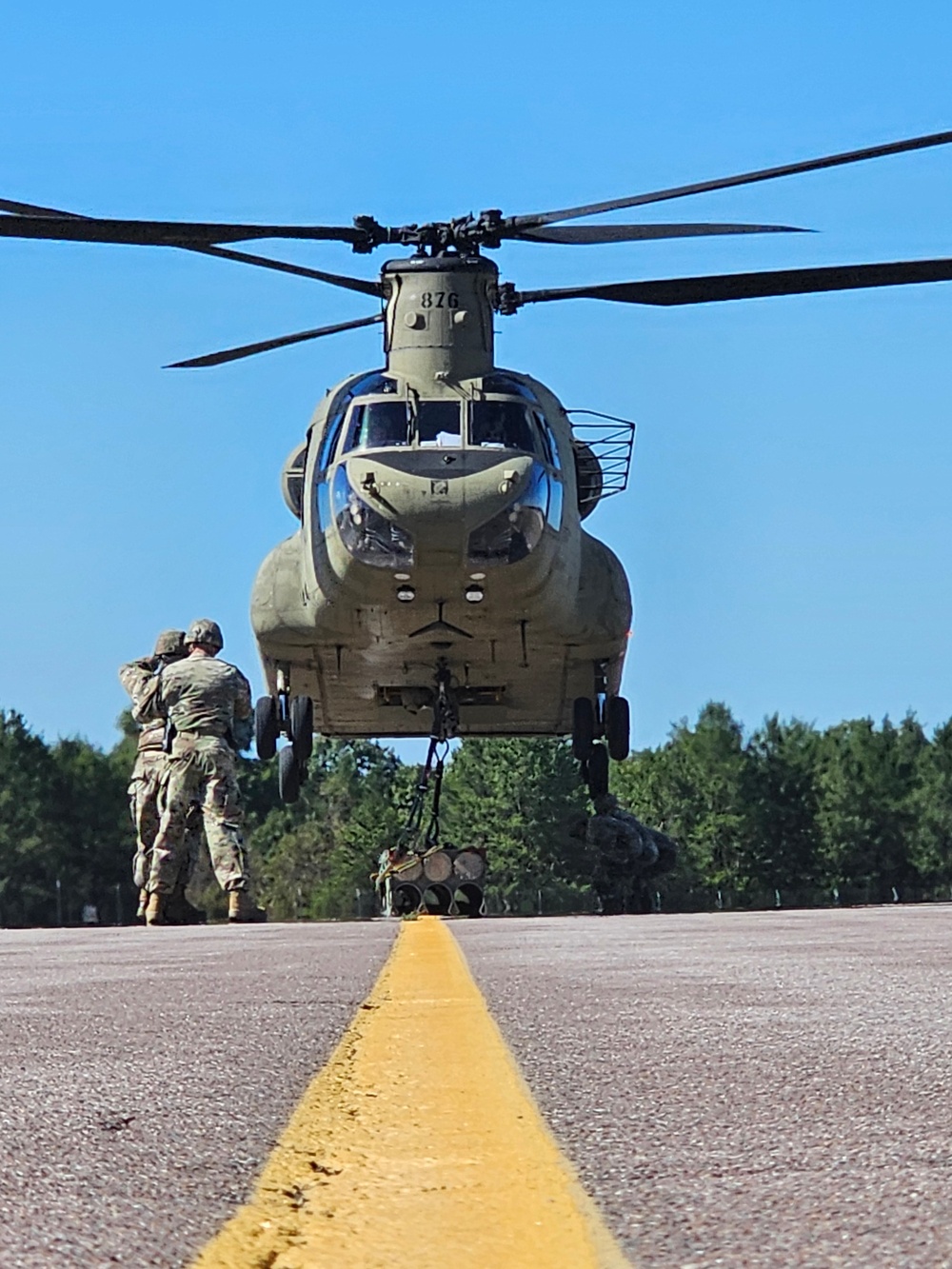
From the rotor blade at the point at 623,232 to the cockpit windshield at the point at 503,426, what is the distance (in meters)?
2.73

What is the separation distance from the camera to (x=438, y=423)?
60.0 ft

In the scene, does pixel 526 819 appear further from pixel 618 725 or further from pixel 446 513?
pixel 446 513

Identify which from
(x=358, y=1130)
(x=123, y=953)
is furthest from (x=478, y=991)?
(x=123, y=953)

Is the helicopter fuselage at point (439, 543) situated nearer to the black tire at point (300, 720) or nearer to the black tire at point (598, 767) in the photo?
the black tire at point (300, 720)

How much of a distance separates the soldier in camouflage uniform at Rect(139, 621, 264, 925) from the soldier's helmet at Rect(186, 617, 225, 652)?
0.26 metres

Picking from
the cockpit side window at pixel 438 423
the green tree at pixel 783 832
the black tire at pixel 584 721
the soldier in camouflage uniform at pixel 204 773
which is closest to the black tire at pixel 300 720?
the black tire at pixel 584 721


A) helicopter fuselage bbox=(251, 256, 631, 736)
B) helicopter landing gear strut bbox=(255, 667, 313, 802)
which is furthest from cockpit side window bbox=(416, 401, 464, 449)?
helicopter landing gear strut bbox=(255, 667, 313, 802)

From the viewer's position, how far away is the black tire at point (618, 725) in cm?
2164

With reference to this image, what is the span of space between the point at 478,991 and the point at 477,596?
12529 millimetres

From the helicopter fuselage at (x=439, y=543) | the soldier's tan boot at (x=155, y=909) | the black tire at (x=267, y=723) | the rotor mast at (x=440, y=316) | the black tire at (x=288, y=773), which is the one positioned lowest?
the soldier's tan boot at (x=155, y=909)

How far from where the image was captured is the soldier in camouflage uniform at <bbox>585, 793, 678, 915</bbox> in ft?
81.4

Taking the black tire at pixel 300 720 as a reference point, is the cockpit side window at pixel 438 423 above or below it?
above

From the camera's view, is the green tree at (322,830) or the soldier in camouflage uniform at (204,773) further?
the green tree at (322,830)

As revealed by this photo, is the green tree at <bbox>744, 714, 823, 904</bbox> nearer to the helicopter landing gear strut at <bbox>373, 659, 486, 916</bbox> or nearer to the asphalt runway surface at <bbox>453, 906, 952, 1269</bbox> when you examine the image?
the helicopter landing gear strut at <bbox>373, 659, 486, 916</bbox>
